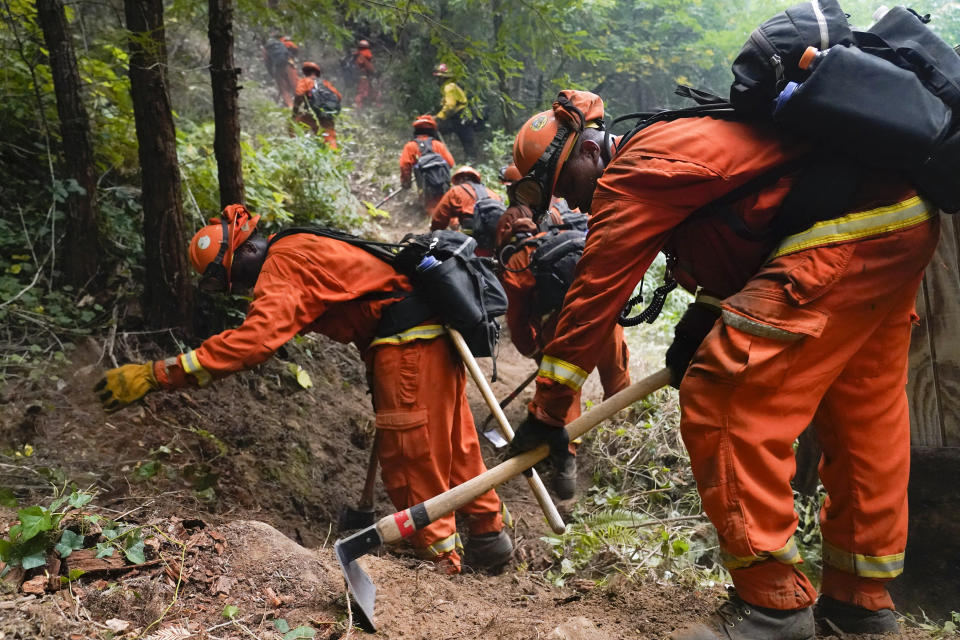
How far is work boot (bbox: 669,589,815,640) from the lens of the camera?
1893 mm

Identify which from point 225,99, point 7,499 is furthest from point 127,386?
point 225,99

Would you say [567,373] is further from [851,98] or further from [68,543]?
[68,543]

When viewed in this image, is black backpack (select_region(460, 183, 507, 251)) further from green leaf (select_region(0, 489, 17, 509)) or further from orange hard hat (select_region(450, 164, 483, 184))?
green leaf (select_region(0, 489, 17, 509))

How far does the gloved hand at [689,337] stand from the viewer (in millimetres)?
2408

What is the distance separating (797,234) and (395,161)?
1189 cm

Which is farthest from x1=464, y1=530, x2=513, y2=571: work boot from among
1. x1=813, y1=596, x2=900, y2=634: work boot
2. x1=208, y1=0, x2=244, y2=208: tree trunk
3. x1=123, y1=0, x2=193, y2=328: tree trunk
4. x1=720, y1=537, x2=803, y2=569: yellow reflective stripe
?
x1=208, y1=0, x2=244, y2=208: tree trunk

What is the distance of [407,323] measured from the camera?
344cm

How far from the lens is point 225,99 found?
4070 millimetres

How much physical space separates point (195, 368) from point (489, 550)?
194cm

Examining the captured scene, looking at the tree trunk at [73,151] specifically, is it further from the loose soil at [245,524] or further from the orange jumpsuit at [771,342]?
the orange jumpsuit at [771,342]

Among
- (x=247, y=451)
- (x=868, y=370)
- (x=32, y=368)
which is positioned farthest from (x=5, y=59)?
(x=868, y=370)

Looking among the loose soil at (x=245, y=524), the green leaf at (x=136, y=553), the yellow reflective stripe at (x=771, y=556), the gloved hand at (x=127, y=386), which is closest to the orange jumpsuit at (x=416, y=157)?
the loose soil at (x=245, y=524)

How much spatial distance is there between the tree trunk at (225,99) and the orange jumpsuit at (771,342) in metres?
3.08

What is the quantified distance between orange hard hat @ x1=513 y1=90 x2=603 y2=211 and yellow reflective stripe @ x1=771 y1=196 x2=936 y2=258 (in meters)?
1.10
